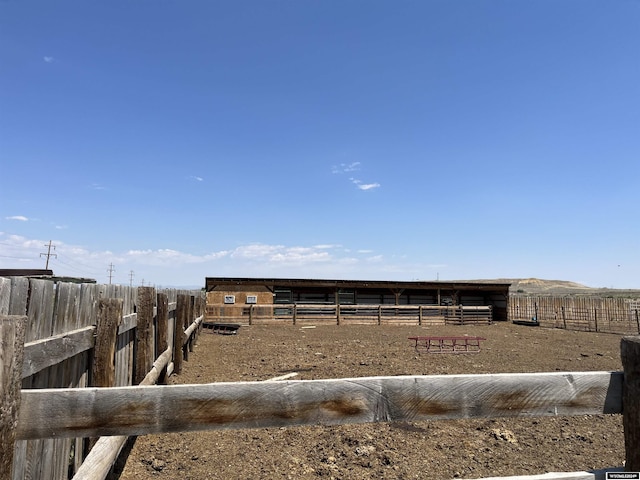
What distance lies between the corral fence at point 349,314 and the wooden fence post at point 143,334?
17.2m

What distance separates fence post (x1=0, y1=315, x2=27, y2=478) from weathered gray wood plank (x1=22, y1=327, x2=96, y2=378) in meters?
0.49

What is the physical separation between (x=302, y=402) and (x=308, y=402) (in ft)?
0.10

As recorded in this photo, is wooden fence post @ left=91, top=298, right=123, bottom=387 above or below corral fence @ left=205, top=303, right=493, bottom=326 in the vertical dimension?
above

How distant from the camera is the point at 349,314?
26.0 metres

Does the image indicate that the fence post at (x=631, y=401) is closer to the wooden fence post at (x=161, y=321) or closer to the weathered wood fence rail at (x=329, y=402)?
the weathered wood fence rail at (x=329, y=402)

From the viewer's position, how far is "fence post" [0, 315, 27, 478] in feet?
5.10

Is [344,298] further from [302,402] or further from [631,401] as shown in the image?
[302,402]

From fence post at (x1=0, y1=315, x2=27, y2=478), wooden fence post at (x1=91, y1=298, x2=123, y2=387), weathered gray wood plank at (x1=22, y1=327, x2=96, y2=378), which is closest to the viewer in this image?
fence post at (x1=0, y1=315, x2=27, y2=478)

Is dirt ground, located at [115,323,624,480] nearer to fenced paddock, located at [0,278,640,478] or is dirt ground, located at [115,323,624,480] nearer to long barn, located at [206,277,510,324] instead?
fenced paddock, located at [0,278,640,478]

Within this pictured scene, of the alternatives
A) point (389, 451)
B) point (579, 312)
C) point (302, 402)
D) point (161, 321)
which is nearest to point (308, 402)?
point (302, 402)

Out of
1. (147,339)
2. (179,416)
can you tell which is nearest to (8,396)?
(179,416)

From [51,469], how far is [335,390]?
209 centimetres

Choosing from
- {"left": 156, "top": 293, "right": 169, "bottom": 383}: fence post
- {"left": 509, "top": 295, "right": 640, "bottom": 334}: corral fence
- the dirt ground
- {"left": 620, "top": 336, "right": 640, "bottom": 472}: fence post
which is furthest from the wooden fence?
{"left": 509, "top": 295, "right": 640, "bottom": 334}: corral fence

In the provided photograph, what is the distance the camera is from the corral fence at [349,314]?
2375 centimetres
